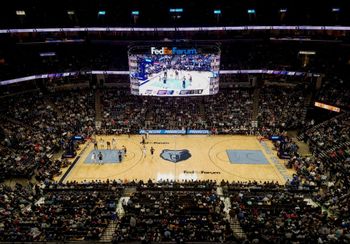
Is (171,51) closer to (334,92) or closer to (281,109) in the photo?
(281,109)

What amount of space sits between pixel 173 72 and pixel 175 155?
11768 millimetres

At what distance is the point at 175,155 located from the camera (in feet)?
120

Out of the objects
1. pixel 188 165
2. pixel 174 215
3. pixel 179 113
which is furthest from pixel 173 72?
pixel 174 215

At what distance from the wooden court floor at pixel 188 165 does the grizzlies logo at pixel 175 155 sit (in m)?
0.46

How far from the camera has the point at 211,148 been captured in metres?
38.7

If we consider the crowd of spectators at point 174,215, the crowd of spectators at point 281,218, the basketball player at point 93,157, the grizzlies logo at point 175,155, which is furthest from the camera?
the grizzlies logo at point 175,155

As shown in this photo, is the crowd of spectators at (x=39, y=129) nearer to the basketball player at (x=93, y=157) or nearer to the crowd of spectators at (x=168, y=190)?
the crowd of spectators at (x=168, y=190)

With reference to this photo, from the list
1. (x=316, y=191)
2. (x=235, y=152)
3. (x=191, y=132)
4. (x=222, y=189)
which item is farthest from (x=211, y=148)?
(x=316, y=191)

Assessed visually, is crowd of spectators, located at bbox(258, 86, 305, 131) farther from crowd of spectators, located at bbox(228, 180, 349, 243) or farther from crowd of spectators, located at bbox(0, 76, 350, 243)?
crowd of spectators, located at bbox(228, 180, 349, 243)

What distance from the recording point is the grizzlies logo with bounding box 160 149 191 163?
3572cm

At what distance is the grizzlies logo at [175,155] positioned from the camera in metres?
35.7

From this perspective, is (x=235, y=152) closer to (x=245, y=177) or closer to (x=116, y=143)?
(x=245, y=177)

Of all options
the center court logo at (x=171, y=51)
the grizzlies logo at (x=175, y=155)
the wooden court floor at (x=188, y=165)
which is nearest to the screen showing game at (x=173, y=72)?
the center court logo at (x=171, y=51)

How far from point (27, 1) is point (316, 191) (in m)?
45.2
